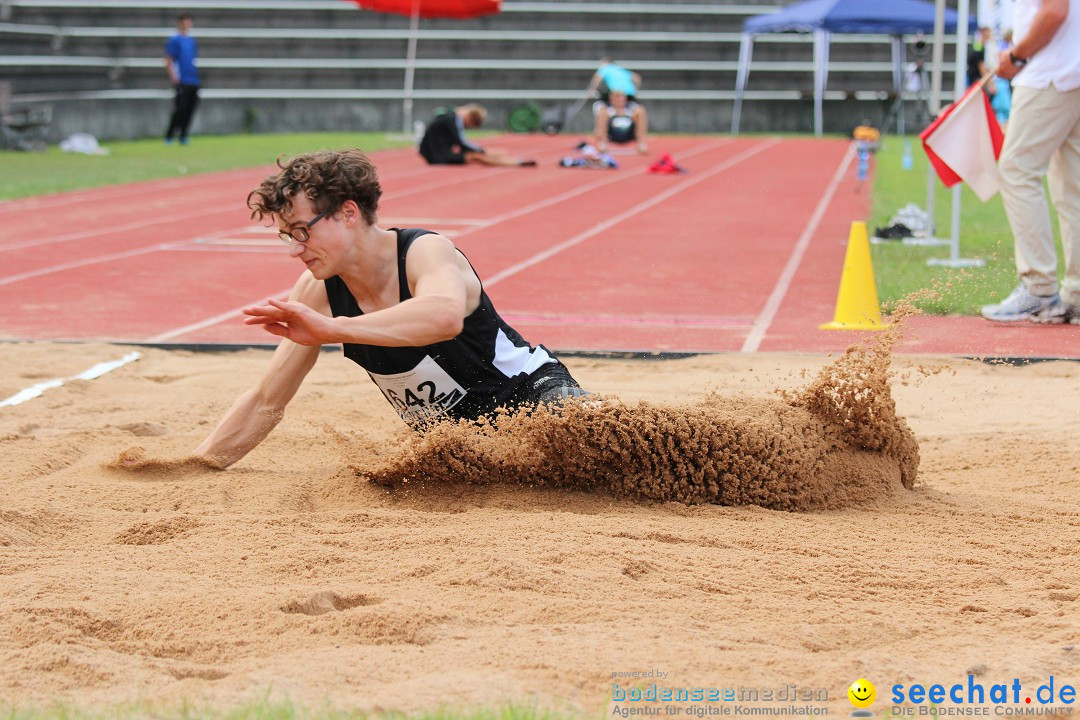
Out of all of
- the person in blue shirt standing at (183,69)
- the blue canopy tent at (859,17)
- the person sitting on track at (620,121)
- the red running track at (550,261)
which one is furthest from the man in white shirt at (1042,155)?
the person in blue shirt standing at (183,69)

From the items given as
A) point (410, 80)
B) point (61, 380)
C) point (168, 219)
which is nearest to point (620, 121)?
point (410, 80)

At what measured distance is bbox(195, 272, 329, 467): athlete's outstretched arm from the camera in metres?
4.23

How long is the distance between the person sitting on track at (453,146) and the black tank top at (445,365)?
1555 centimetres

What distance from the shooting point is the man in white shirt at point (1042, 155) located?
6.62 metres

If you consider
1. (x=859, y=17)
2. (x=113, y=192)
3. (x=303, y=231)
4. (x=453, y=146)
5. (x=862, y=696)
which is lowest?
(x=862, y=696)

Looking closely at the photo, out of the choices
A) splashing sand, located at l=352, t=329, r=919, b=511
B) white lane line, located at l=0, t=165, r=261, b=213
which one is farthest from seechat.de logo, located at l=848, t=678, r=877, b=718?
white lane line, located at l=0, t=165, r=261, b=213

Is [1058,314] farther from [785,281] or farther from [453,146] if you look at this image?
[453,146]

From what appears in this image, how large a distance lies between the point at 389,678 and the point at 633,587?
0.75m

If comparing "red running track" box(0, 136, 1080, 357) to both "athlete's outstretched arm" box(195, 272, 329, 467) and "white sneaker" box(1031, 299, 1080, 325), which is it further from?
"athlete's outstretched arm" box(195, 272, 329, 467)

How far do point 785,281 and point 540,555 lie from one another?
19.1 ft

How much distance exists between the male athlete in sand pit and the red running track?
237cm

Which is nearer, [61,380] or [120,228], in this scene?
[61,380]

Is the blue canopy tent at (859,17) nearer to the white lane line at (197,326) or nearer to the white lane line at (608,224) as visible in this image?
the white lane line at (608,224)

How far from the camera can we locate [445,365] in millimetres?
3982
